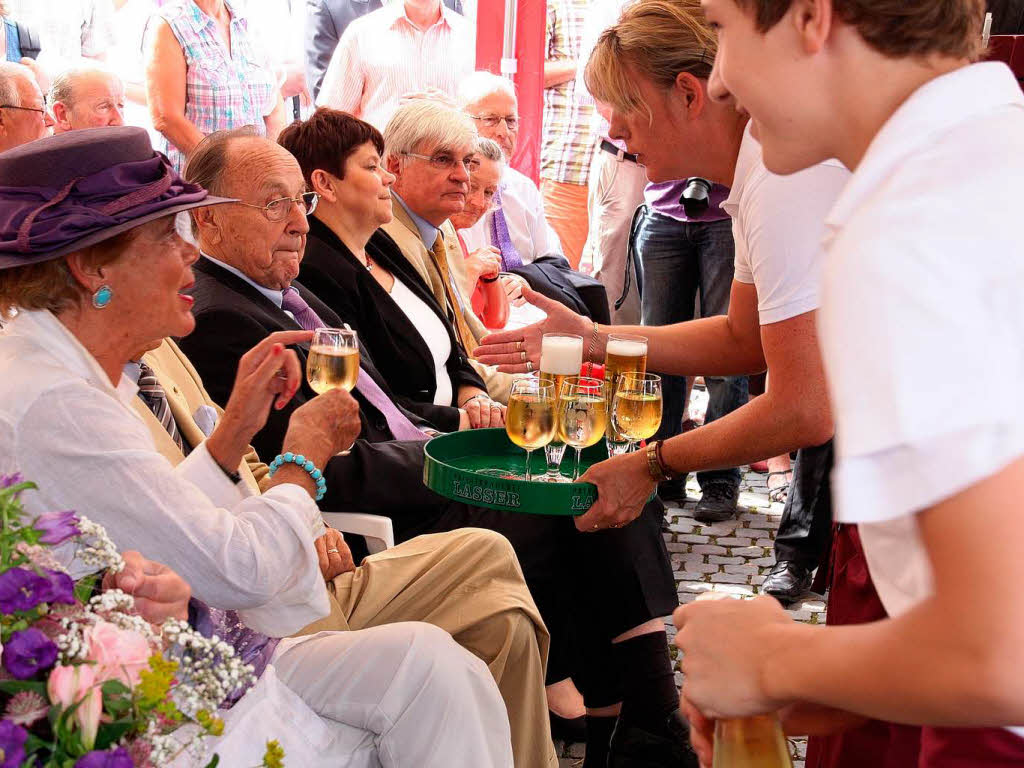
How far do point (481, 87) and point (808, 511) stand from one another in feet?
8.89

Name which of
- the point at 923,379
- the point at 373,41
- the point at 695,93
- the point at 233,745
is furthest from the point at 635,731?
the point at 373,41

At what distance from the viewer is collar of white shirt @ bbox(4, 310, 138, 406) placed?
197 centimetres

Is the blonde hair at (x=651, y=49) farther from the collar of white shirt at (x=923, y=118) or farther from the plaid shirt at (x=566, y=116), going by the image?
the plaid shirt at (x=566, y=116)

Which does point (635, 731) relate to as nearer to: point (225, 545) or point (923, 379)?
point (225, 545)

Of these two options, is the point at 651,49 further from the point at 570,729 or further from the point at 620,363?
the point at 570,729

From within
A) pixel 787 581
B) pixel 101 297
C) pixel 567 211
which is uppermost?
pixel 101 297

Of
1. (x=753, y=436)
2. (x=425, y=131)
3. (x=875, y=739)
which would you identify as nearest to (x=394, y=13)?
(x=425, y=131)

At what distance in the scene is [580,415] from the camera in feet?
8.82

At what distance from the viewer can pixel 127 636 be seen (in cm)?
106

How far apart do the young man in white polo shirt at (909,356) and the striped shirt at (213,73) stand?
13.9 feet

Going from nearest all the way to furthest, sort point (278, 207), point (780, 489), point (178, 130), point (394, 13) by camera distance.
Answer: point (278, 207)
point (178, 130)
point (780, 489)
point (394, 13)

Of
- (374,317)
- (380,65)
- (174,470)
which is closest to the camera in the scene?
(174,470)

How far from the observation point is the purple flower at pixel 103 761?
943 millimetres

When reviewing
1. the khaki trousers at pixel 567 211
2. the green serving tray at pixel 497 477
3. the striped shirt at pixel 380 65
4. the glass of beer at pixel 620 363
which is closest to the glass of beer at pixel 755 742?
the green serving tray at pixel 497 477
